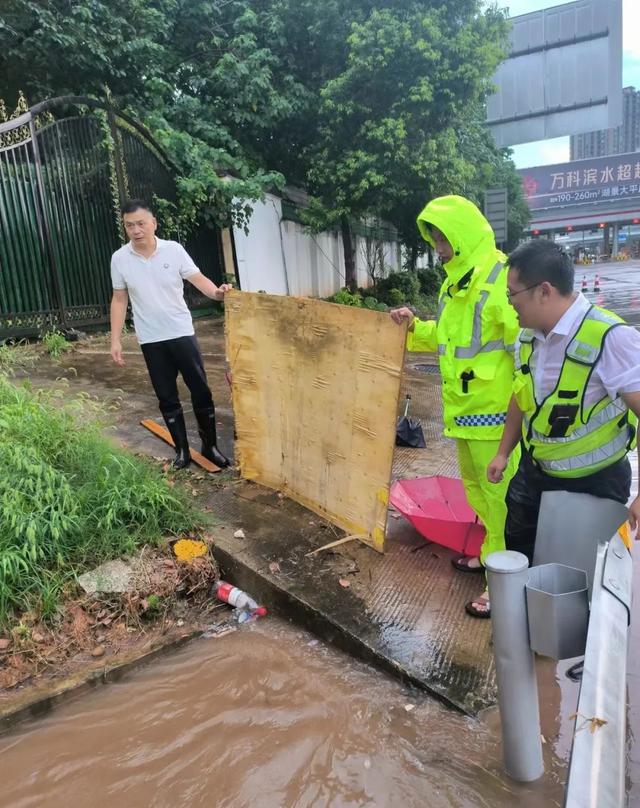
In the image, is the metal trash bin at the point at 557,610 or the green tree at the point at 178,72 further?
the green tree at the point at 178,72

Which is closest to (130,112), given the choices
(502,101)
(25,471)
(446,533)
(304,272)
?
(304,272)

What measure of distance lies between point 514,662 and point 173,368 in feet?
9.76

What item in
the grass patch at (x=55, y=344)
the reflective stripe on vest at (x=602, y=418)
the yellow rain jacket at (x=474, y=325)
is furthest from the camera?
the grass patch at (x=55, y=344)

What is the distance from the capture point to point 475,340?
253 centimetres

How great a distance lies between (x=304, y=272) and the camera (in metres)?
15.3

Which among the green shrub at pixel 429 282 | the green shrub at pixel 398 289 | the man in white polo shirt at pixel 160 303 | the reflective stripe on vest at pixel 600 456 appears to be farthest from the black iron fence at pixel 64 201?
the green shrub at pixel 429 282

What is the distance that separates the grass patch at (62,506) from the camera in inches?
107

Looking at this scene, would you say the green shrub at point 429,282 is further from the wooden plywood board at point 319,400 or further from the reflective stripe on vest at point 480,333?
the reflective stripe on vest at point 480,333

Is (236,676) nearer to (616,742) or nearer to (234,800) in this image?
(234,800)

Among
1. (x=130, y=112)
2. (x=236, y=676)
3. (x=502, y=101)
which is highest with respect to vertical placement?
(x=502, y=101)

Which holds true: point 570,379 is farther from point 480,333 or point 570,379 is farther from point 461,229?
point 461,229

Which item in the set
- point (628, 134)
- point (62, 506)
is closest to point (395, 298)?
point (62, 506)

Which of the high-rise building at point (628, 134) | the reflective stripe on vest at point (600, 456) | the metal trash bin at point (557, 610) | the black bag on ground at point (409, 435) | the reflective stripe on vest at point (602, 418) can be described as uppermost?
the high-rise building at point (628, 134)

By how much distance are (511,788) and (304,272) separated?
47.0ft
